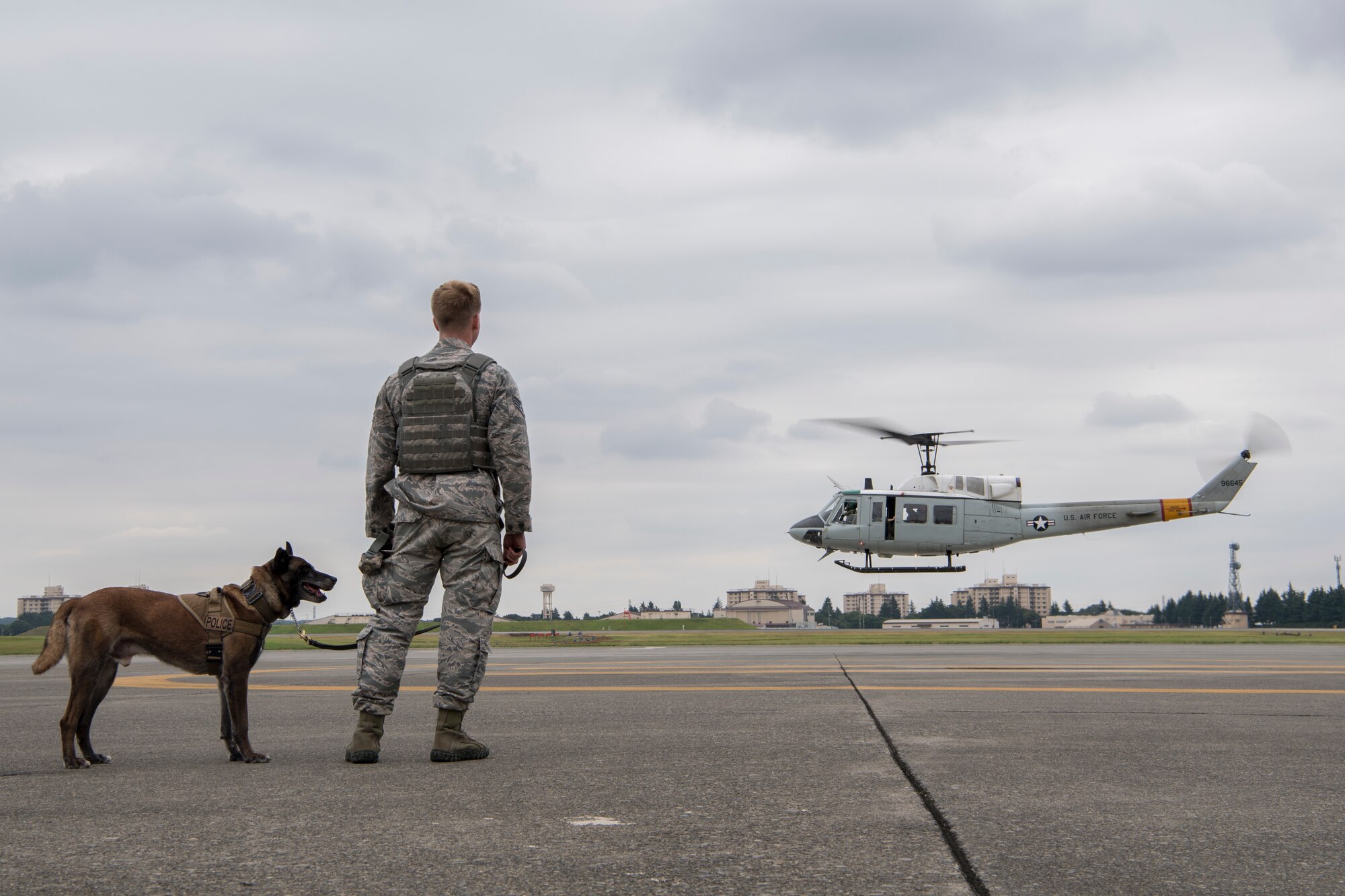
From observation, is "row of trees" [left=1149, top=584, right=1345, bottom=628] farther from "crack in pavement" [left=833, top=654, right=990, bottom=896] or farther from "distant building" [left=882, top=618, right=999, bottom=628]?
"crack in pavement" [left=833, top=654, right=990, bottom=896]

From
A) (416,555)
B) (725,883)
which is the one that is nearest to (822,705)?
(416,555)

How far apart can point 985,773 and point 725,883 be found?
6.42ft

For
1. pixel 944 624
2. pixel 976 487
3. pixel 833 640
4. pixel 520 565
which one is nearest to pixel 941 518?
pixel 976 487

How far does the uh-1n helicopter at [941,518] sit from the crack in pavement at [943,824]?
2601 cm

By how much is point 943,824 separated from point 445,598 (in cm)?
272

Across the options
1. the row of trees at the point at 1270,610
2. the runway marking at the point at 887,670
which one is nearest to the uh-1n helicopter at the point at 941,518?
the runway marking at the point at 887,670

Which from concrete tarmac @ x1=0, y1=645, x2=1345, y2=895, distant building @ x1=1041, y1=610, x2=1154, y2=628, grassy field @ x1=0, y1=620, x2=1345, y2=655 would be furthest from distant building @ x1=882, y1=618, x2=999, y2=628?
concrete tarmac @ x1=0, y1=645, x2=1345, y2=895

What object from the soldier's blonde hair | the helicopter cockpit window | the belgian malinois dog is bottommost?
the belgian malinois dog

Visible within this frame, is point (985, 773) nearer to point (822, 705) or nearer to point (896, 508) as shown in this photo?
point (822, 705)

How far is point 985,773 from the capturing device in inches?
161

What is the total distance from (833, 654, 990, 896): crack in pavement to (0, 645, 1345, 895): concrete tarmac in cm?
1

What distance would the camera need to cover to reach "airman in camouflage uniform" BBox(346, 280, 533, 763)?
492 cm

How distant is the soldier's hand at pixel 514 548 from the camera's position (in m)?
5.15

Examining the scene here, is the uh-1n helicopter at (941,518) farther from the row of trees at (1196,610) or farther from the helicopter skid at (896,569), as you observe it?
the row of trees at (1196,610)
